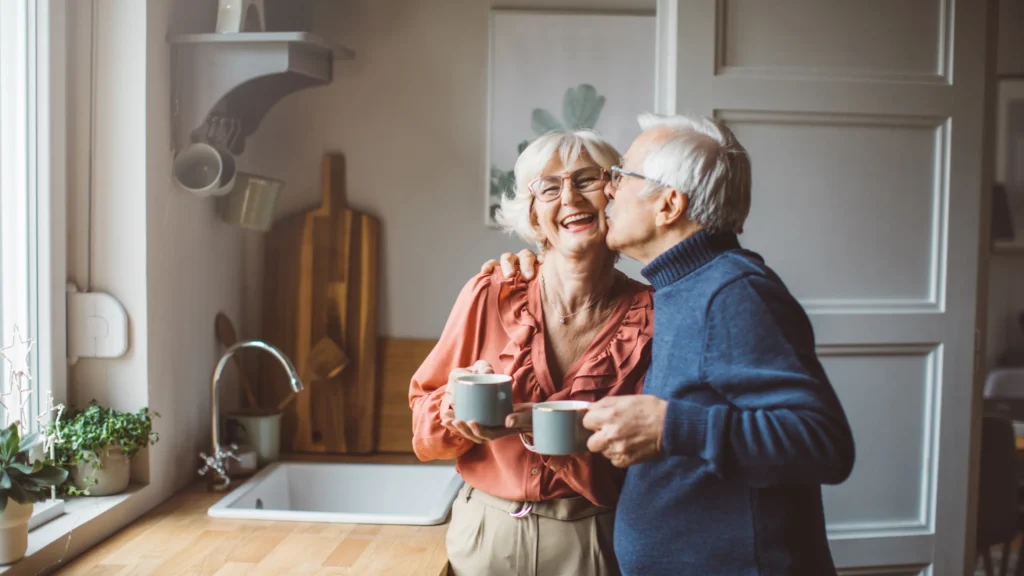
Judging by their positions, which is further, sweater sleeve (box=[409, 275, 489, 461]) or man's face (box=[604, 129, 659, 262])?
sweater sleeve (box=[409, 275, 489, 461])

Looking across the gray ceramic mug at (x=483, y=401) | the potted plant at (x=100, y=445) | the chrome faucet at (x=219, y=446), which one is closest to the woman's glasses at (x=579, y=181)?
the gray ceramic mug at (x=483, y=401)

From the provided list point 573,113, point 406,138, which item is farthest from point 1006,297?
point 406,138

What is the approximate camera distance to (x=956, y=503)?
2.12m

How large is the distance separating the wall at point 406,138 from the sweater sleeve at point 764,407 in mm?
1442

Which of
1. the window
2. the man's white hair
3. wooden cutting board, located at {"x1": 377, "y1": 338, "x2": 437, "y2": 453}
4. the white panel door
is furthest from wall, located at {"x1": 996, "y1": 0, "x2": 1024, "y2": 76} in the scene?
the window

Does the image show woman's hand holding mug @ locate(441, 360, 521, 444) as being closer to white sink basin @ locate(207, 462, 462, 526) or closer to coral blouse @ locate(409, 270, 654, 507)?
coral blouse @ locate(409, 270, 654, 507)

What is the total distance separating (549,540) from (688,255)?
0.57 meters

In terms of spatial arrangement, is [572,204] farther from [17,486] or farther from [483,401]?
[17,486]

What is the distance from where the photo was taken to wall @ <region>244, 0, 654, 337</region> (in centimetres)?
247

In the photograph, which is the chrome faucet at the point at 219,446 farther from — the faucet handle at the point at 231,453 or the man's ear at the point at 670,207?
the man's ear at the point at 670,207

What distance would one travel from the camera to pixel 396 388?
2494 millimetres

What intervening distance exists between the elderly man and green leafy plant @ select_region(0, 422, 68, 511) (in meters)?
0.90

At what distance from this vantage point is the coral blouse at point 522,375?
4.76 feet

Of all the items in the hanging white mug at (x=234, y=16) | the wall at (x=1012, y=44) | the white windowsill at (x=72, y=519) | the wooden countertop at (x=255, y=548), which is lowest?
the wooden countertop at (x=255, y=548)
